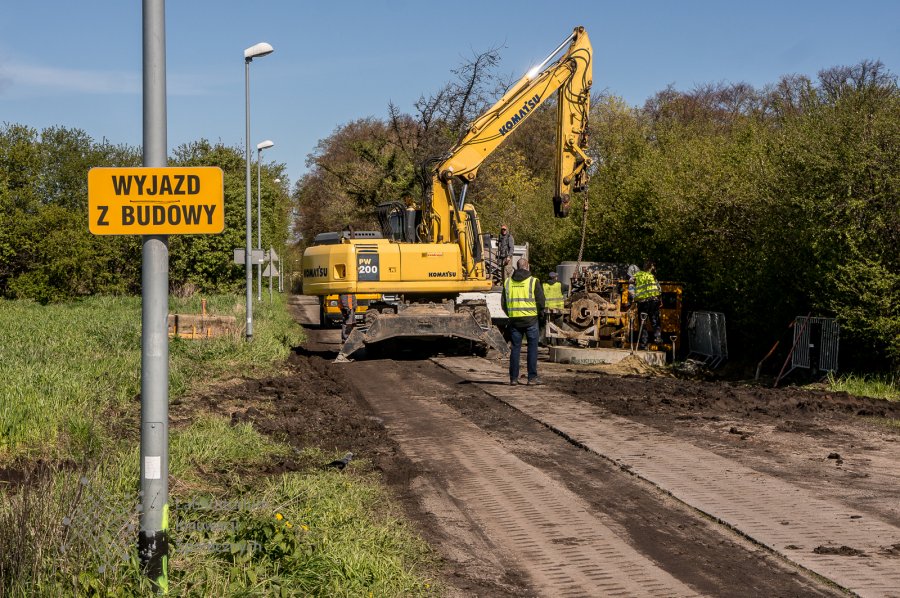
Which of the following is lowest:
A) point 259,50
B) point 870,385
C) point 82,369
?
point 870,385

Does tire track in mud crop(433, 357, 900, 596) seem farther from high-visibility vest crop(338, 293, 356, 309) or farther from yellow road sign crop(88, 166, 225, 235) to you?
high-visibility vest crop(338, 293, 356, 309)

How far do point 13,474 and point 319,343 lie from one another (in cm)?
1858

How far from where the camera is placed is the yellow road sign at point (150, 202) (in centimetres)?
582

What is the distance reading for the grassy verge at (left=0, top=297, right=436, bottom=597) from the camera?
5.64 meters

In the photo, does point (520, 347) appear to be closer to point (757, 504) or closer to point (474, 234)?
point (474, 234)

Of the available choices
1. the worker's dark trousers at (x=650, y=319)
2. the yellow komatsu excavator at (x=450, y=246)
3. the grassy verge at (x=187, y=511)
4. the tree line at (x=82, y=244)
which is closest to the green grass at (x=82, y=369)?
the grassy verge at (x=187, y=511)

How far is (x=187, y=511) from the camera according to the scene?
283 inches

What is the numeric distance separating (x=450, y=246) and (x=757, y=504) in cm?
1386

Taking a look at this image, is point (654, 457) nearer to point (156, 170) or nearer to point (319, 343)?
point (156, 170)

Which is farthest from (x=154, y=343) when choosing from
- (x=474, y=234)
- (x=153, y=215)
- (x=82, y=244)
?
(x=82, y=244)

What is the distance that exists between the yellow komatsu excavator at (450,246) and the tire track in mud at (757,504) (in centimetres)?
764

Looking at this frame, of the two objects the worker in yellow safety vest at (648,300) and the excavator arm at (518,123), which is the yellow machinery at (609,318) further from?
the excavator arm at (518,123)

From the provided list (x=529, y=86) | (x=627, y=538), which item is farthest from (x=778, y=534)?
(x=529, y=86)

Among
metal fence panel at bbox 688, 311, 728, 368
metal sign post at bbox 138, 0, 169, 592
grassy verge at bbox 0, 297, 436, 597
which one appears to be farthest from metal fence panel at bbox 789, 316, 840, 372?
metal sign post at bbox 138, 0, 169, 592
